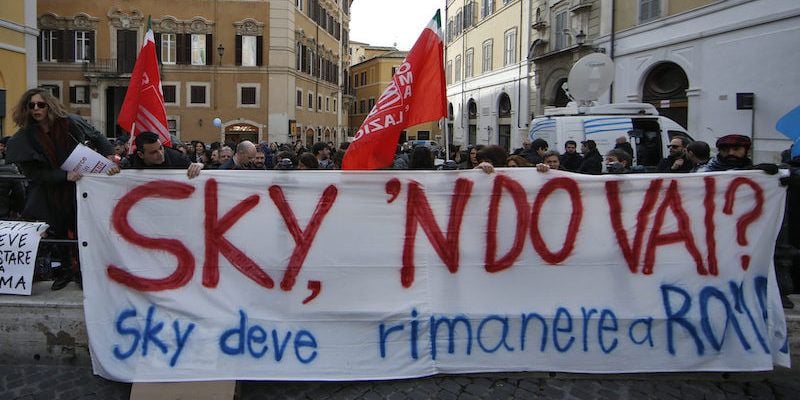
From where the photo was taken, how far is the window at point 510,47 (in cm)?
2975

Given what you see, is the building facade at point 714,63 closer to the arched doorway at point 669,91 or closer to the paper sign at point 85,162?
the arched doorway at point 669,91

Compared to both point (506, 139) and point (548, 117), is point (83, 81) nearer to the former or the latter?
point (506, 139)

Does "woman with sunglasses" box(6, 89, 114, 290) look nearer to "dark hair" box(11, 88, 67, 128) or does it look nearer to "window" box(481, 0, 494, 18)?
"dark hair" box(11, 88, 67, 128)

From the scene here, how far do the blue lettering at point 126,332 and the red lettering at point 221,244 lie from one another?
0.50m

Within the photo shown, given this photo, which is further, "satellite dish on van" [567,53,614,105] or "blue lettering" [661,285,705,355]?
"satellite dish on van" [567,53,614,105]

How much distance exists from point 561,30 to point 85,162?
2339 centimetres

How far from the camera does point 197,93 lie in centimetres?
3300

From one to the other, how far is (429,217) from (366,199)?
435mm

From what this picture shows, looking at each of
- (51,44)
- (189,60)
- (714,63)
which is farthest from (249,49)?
(714,63)

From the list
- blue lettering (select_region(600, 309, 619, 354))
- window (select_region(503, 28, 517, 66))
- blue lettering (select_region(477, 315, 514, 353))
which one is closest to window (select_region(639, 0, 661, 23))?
window (select_region(503, 28, 517, 66))

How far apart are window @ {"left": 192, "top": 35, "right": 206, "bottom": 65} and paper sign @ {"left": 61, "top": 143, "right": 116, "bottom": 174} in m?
31.3

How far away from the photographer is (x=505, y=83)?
30859 millimetres

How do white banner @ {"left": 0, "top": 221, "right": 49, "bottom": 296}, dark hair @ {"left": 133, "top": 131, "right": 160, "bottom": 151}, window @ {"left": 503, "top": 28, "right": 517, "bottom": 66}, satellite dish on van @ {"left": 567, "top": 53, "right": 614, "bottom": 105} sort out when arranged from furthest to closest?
window @ {"left": 503, "top": 28, "right": 517, "bottom": 66} < satellite dish on van @ {"left": 567, "top": 53, "right": 614, "bottom": 105} < dark hair @ {"left": 133, "top": 131, "right": 160, "bottom": 151} < white banner @ {"left": 0, "top": 221, "right": 49, "bottom": 296}

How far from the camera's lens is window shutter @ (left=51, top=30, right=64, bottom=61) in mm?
32500
